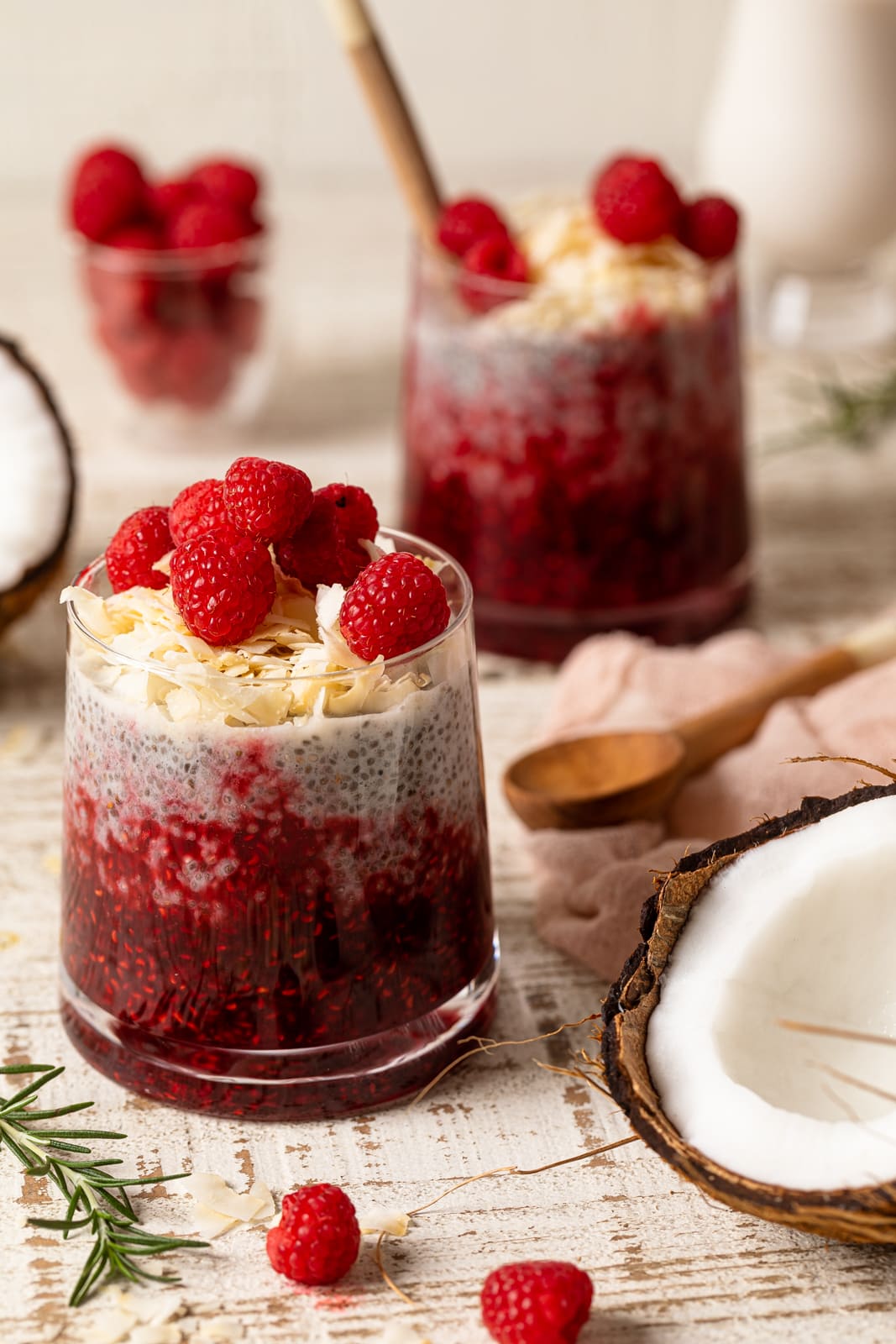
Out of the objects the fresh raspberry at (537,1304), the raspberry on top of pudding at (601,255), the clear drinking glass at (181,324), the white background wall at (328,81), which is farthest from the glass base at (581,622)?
the white background wall at (328,81)

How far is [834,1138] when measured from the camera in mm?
1022

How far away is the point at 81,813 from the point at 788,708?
2.38 ft

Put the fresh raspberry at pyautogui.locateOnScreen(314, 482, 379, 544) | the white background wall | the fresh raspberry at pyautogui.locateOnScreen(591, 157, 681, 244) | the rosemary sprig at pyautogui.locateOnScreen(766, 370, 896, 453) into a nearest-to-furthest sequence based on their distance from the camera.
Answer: the fresh raspberry at pyautogui.locateOnScreen(314, 482, 379, 544) < the fresh raspberry at pyautogui.locateOnScreen(591, 157, 681, 244) < the rosemary sprig at pyautogui.locateOnScreen(766, 370, 896, 453) < the white background wall

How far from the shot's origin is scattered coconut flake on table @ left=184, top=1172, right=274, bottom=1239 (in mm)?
1146

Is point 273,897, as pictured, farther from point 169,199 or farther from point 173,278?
point 169,199

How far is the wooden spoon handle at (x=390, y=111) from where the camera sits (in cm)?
184

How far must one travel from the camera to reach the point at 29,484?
1.75m

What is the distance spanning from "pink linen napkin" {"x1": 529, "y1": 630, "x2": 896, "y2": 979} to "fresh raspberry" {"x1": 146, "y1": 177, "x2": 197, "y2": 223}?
89 centimetres

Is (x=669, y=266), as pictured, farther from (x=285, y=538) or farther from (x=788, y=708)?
(x=285, y=538)

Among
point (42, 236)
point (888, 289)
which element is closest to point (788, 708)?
point (888, 289)

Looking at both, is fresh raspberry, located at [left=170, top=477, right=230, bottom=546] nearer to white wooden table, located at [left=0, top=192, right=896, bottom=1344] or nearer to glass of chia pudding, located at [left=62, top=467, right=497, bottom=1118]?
glass of chia pudding, located at [left=62, top=467, right=497, bottom=1118]

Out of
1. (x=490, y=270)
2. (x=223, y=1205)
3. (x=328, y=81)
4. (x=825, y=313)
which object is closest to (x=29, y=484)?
(x=490, y=270)

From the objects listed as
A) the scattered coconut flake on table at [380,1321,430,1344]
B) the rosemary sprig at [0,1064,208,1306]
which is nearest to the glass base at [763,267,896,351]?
the rosemary sprig at [0,1064,208,1306]

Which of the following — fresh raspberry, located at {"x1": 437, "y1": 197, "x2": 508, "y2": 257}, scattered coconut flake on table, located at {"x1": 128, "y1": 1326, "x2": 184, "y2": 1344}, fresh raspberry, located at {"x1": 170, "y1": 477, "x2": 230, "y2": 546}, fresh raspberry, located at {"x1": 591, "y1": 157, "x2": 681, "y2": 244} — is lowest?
scattered coconut flake on table, located at {"x1": 128, "y1": 1326, "x2": 184, "y2": 1344}
